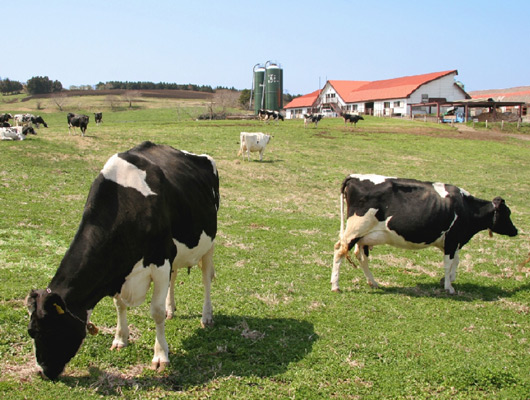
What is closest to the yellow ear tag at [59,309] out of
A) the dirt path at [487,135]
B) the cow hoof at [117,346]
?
the cow hoof at [117,346]

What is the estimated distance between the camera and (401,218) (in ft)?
27.8

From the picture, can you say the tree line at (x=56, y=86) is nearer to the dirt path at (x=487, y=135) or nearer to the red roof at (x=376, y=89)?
the red roof at (x=376, y=89)

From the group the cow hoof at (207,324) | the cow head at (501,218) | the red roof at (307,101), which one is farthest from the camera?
the red roof at (307,101)

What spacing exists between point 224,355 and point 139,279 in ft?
4.47

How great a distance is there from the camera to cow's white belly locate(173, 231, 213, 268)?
5682 mm

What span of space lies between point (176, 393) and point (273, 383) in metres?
0.99

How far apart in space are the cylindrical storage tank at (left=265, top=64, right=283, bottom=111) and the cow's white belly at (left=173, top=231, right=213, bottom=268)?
62249 mm

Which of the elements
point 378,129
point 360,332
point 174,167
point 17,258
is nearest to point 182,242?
point 174,167

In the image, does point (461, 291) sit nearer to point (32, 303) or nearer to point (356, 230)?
point (356, 230)

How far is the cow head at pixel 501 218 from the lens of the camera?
30.9ft

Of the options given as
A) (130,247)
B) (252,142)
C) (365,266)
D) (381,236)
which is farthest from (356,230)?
(252,142)

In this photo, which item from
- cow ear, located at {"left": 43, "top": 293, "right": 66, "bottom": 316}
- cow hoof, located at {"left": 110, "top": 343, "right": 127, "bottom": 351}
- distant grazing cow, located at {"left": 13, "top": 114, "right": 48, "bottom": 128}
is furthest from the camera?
distant grazing cow, located at {"left": 13, "top": 114, "right": 48, "bottom": 128}

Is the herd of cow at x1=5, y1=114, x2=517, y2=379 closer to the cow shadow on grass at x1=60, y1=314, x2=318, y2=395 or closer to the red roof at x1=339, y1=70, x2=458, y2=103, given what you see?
the cow shadow on grass at x1=60, y1=314, x2=318, y2=395

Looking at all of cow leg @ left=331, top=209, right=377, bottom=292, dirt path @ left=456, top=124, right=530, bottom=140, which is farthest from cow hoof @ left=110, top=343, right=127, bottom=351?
dirt path @ left=456, top=124, right=530, bottom=140
